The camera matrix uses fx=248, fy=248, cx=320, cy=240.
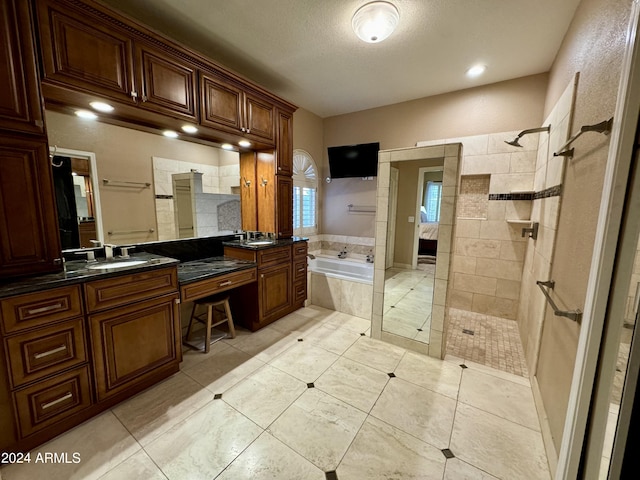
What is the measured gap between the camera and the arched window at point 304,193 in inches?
158

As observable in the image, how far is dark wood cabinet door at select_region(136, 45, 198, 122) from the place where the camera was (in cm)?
184

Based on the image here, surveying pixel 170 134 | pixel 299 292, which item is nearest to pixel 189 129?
pixel 170 134

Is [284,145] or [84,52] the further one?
[284,145]

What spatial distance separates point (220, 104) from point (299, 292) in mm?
2295

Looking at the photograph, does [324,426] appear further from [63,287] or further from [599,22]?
[599,22]

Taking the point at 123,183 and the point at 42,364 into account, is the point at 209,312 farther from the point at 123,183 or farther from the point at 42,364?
the point at 123,183

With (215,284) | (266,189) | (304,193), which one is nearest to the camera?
(215,284)

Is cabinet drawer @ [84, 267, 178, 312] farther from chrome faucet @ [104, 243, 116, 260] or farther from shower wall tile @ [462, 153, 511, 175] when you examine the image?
shower wall tile @ [462, 153, 511, 175]

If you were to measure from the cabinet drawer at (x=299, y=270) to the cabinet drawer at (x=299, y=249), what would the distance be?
0.26 ft

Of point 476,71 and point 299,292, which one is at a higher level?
point 476,71

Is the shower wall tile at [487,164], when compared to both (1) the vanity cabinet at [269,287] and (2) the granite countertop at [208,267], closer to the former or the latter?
(1) the vanity cabinet at [269,287]

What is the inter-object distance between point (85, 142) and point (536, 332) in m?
3.91

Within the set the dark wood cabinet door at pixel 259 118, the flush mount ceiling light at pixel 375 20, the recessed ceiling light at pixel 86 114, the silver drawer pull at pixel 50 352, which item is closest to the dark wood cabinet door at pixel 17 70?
the recessed ceiling light at pixel 86 114

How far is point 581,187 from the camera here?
1410 mm
